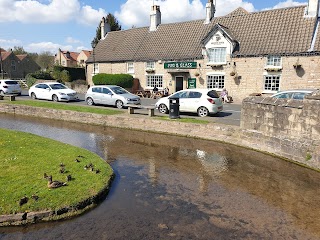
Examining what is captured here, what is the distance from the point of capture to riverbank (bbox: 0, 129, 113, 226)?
19.6 ft

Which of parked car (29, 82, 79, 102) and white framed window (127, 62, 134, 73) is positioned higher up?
white framed window (127, 62, 134, 73)

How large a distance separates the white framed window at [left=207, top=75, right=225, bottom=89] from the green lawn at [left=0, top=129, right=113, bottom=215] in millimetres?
19080

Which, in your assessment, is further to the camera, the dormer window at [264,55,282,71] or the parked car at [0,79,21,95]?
the parked car at [0,79,21,95]

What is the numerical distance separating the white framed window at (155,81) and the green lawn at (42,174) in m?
20.4

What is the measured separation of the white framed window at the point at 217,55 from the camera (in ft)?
85.0

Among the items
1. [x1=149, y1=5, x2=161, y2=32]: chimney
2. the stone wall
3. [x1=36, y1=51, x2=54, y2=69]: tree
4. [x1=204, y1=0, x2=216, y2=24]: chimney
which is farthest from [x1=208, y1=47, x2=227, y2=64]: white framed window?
[x1=36, y1=51, x2=54, y2=69]: tree

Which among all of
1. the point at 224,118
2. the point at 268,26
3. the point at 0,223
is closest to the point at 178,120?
the point at 224,118

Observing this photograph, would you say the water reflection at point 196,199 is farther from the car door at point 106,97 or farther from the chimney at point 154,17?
the chimney at point 154,17

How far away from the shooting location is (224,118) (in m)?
15.8

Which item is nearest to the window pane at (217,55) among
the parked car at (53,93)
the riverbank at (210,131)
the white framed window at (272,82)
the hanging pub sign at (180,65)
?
the hanging pub sign at (180,65)

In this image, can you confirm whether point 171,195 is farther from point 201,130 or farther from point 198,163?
point 201,130

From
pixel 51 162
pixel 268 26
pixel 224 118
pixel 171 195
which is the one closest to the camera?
pixel 171 195

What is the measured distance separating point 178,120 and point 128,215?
336 inches

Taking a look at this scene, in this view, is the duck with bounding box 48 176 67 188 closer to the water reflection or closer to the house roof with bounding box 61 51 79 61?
the water reflection
